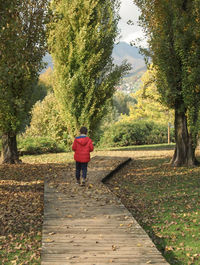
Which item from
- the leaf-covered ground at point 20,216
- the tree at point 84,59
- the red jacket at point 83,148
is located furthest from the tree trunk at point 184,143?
the tree at point 84,59

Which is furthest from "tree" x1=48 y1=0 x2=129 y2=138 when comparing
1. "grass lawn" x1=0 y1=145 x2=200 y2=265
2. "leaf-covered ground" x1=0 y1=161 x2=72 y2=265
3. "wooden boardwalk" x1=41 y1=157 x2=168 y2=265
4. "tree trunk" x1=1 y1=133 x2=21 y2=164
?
"wooden boardwalk" x1=41 y1=157 x2=168 y2=265

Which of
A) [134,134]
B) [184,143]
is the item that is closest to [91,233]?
[184,143]

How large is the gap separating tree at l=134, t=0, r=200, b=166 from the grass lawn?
265 centimetres

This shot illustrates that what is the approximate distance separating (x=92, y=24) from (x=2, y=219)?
15202mm

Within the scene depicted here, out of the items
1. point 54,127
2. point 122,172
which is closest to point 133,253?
point 122,172

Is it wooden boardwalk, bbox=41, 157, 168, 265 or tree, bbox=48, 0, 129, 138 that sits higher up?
tree, bbox=48, 0, 129, 138

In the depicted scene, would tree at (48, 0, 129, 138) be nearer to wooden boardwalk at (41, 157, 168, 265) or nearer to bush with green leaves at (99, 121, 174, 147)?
bush with green leaves at (99, 121, 174, 147)

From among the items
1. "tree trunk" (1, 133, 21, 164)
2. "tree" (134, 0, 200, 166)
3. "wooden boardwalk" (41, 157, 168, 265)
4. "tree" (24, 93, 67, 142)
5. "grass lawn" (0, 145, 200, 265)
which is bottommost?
"grass lawn" (0, 145, 200, 265)

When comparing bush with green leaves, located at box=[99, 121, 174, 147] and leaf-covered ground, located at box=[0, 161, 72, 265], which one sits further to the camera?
bush with green leaves, located at box=[99, 121, 174, 147]

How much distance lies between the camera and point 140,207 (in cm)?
895

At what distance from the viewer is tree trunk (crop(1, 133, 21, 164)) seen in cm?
1555

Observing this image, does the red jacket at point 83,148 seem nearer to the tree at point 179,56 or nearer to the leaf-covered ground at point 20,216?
the leaf-covered ground at point 20,216

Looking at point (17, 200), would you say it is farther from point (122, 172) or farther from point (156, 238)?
point (122, 172)

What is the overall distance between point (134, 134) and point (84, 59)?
11.6 meters
